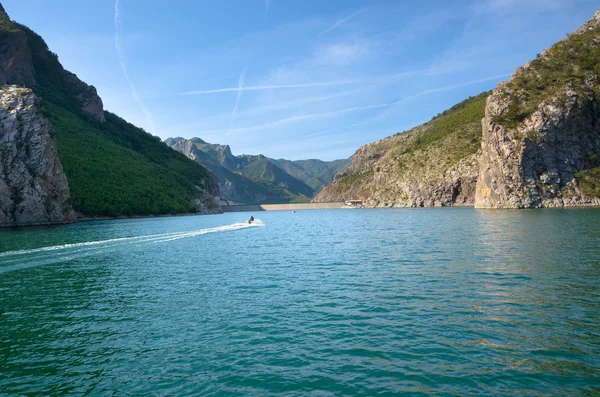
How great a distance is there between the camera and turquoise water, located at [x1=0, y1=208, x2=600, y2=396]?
1159 centimetres

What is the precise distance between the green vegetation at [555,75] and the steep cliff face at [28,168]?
13951 centimetres

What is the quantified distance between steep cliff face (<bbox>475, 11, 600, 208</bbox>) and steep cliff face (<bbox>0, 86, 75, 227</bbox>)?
137m

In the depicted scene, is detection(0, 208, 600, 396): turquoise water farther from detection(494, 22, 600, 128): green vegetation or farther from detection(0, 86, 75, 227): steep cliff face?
detection(494, 22, 600, 128): green vegetation

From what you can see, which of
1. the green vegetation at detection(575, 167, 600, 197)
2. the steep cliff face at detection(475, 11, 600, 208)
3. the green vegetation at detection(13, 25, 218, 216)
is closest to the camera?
the green vegetation at detection(575, 167, 600, 197)

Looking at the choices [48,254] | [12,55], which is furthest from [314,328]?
[12,55]

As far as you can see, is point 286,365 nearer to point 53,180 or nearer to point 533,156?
point 53,180

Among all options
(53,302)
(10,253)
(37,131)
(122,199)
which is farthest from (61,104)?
(53,302)

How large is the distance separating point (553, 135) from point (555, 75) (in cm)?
2275

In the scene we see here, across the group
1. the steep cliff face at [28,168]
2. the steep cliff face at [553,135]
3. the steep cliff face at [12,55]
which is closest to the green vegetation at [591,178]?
the steep cliff face at [553,135]

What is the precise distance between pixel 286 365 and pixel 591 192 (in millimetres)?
123304

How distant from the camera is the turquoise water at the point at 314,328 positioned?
38.0 ft

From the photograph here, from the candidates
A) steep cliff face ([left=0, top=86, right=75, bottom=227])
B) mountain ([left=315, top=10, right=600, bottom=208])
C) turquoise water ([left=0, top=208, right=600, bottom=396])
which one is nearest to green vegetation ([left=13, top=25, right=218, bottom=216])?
steep cliff face ([left=0, top=86, right=75, bottom=227])

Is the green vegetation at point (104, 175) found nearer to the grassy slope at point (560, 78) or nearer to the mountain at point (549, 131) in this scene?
the mountain at point (549, 131)

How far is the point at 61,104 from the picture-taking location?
Result: 192625 millimetres
